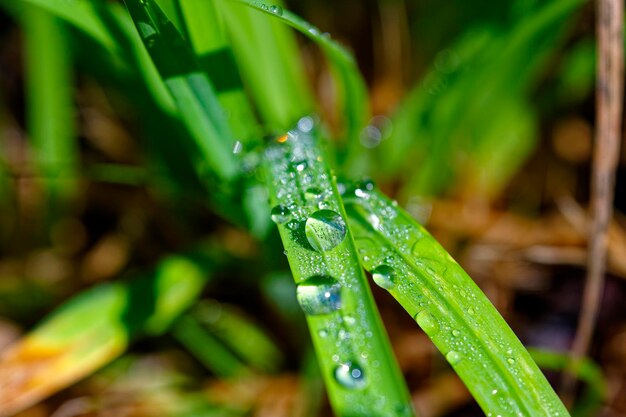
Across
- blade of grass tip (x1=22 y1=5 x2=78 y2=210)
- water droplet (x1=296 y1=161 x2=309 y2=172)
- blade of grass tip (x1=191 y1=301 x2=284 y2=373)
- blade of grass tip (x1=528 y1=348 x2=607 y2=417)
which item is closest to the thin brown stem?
blade of grass tip (x1=528 y1=348 x2=607 y2=417)

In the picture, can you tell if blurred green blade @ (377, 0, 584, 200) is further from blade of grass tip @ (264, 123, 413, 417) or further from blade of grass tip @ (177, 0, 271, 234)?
blade of grass tip @ (264, 123, 413, 417)

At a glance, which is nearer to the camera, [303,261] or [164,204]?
[303,261]

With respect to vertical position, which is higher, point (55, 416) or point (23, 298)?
point (23, 298)

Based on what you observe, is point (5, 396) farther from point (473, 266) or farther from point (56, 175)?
point (473, 266)

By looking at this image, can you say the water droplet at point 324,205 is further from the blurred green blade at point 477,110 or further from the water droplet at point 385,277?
the blurred green blade at point 477,110

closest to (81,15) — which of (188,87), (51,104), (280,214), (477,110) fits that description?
(188,87)

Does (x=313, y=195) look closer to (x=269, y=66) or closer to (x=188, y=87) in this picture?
(x=188, y=87)

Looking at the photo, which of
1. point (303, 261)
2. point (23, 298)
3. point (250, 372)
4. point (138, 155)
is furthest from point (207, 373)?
point (303, 261)

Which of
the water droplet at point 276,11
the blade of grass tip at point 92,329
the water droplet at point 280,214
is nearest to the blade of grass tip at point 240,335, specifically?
the blade of grass tip at point 92,329
